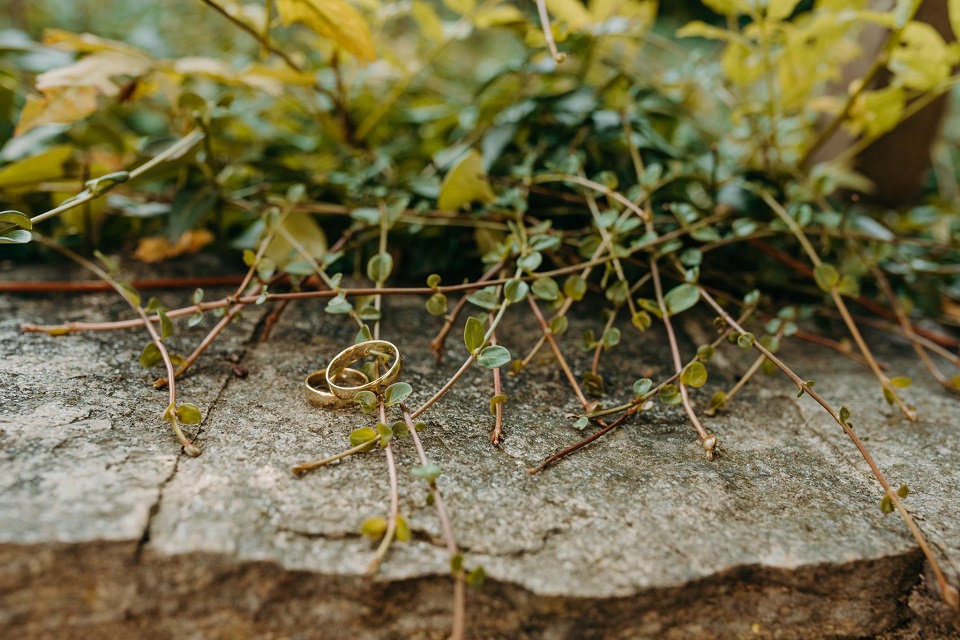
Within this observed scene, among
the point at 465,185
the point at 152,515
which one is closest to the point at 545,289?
the point at 465,185

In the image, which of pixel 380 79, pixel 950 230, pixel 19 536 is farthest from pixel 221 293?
pixel 950 230

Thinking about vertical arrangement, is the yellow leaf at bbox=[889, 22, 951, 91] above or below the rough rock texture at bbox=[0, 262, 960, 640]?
above

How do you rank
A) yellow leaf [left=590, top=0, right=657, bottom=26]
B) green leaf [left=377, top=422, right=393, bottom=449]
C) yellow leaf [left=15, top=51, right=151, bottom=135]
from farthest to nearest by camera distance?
yellow leaf [left=590, top=0, right=657, bottom=26], yellow leaf [left=15, top=51, right=151, bottom=135], green leaf [left=377, top=422, right=393, bottom=449]

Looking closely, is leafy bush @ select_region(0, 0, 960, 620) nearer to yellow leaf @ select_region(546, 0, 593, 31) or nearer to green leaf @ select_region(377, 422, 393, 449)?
yellow leaf @ select_region(546, 0, 593, 31)

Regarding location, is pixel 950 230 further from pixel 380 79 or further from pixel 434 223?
pixel 380 79

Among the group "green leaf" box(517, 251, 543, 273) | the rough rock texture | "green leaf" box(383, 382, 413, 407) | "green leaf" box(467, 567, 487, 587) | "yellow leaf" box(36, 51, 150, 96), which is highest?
"yellow leaf" box(36, 51, 150, 96)

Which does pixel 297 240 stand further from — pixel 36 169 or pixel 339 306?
pixel 36 169

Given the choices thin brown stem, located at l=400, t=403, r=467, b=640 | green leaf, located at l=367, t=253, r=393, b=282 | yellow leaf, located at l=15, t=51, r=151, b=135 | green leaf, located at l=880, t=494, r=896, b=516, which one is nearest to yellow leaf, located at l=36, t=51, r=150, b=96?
yellow leaf, located at l=15, t=51, r=151, b=135

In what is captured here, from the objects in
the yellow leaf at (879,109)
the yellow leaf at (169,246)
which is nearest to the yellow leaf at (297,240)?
the yellow leaf at (169,246)
